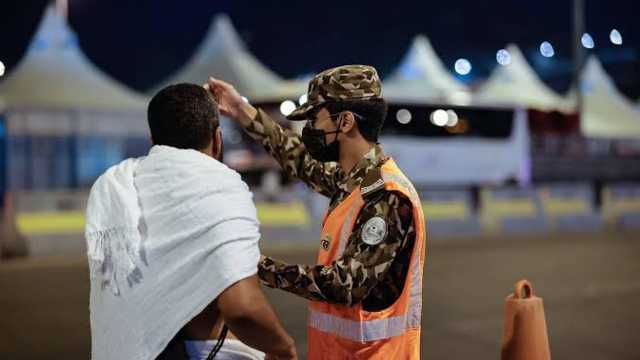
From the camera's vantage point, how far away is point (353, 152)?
3084 mm

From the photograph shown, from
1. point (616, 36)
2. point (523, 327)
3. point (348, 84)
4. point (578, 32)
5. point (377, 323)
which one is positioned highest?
point (578, 32)

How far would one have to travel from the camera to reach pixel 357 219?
9.38 ft

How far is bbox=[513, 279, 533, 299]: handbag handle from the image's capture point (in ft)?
16.2

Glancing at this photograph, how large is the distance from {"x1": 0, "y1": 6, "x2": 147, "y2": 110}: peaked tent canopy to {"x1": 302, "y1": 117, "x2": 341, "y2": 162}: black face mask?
20873mm

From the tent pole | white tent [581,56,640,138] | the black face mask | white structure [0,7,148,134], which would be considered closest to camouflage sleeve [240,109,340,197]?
the black face mask

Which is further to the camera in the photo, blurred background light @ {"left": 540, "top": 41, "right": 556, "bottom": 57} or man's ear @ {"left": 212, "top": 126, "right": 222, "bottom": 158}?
blurred background light @ {"left": 540, "top": 41, "right": 556, "bottom": 57}

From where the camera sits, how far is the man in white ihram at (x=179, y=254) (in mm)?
2395

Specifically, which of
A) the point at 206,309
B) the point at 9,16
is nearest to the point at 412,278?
the point at 206,309

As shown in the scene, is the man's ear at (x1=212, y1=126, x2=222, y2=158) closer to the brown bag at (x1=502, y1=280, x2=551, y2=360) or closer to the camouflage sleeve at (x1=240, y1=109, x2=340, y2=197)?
the camouflage sleeve at (x1=240, y1=109, x2=340, y2=197)

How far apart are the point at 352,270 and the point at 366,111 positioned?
570mm

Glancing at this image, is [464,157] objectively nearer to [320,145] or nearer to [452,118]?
[452,118]

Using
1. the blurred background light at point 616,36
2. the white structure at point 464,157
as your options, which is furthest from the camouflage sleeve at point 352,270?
the white structure at point 464,157

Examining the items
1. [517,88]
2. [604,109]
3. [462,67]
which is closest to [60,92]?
[517,88]

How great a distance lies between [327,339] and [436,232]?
53.9ft
